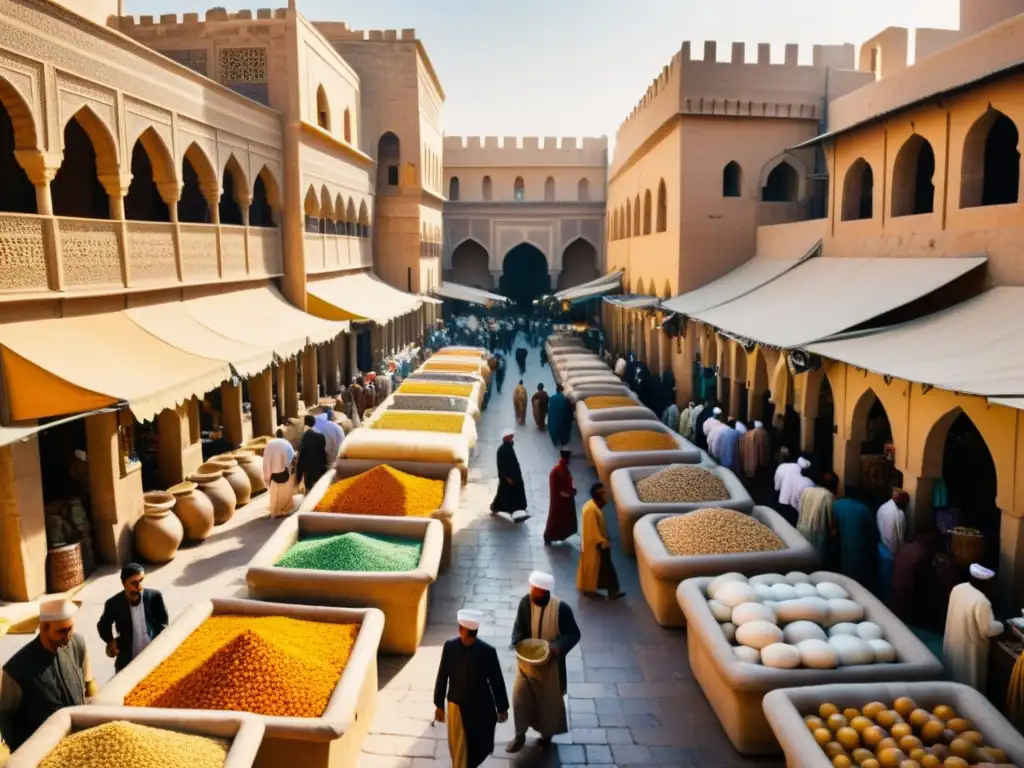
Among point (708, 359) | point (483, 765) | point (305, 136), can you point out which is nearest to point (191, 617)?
point (483, 765)

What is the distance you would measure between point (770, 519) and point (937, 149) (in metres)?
5.22

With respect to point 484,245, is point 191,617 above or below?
below

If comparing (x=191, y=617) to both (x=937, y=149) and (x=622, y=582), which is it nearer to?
(x=622, y=582)

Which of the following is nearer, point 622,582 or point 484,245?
point 622,582

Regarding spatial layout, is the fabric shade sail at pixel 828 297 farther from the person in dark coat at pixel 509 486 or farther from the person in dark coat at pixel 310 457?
the person in dark coat at pixel 310 457

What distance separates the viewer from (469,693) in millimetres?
5602

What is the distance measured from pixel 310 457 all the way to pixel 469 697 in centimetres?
697

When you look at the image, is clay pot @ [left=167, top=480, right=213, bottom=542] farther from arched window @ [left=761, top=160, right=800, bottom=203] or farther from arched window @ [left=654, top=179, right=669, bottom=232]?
arched window @ [left=654, top=179, right=669, bottom=232]

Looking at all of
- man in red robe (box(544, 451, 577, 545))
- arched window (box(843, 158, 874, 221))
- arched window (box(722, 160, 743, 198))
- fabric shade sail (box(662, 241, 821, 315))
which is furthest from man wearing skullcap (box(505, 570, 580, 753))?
arched window (box(722, 160, 743, 198))

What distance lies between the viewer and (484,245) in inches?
1512

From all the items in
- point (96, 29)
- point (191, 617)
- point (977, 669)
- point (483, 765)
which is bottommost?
point (483, 765)

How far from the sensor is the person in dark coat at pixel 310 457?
1192cm

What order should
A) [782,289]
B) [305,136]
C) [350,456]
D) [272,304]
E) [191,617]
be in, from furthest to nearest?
[305,136] < [272,304] < [782,289] < [350,456] < [191,617]

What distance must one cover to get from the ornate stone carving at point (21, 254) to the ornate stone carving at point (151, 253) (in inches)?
79.7
